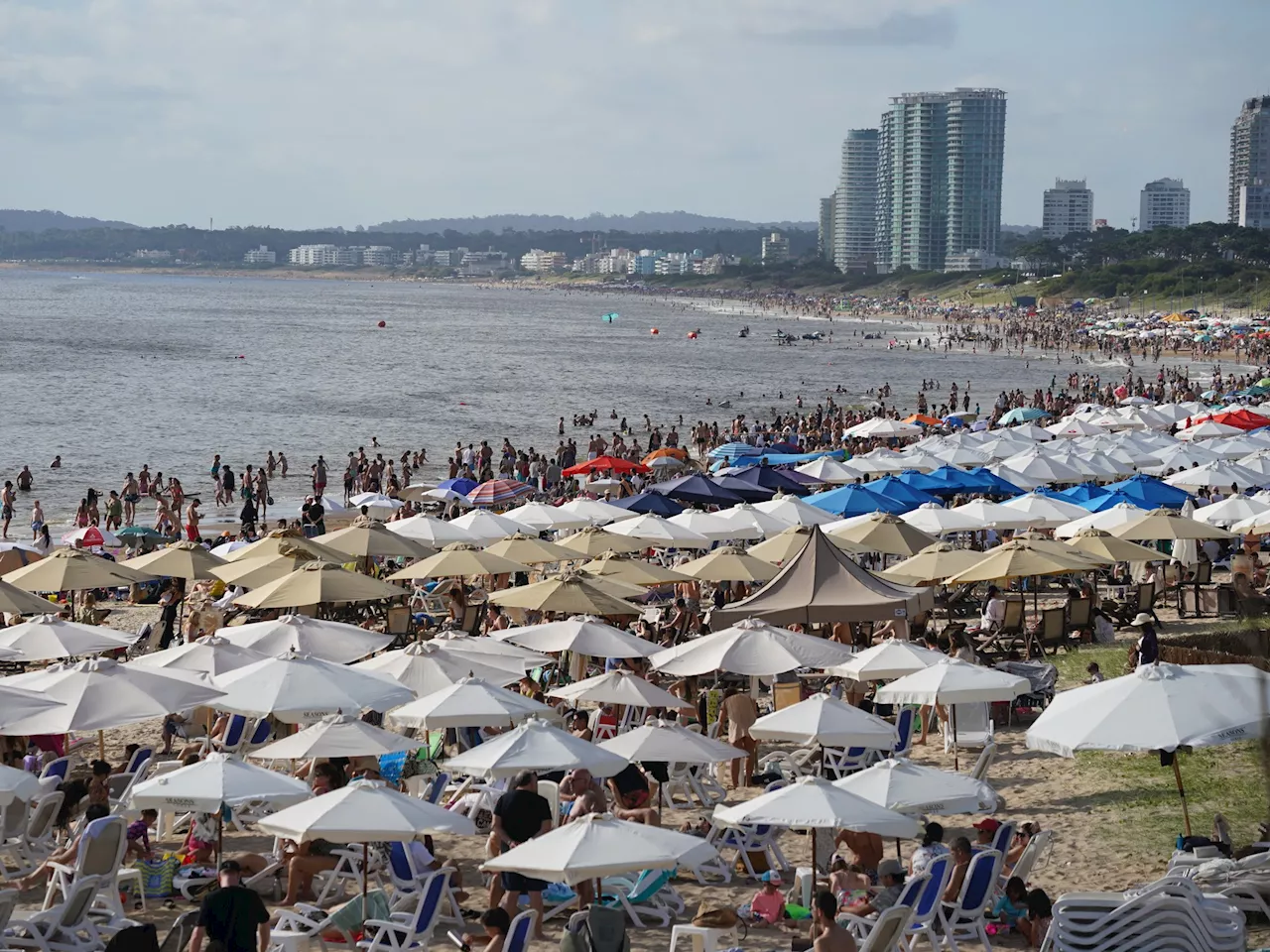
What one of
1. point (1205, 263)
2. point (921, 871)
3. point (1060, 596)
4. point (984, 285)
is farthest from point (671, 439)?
point (984, 285)

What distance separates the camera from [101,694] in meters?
11.0

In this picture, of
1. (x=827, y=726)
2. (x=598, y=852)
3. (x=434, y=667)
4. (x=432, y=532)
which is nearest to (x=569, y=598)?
(x=434, y=667)

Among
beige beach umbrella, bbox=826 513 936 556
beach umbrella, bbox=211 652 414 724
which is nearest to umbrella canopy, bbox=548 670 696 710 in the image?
beach umbrella, bbox=211 652 414 724

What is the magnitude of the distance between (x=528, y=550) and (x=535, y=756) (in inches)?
328

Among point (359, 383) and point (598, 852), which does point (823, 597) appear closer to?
point (598, 852)

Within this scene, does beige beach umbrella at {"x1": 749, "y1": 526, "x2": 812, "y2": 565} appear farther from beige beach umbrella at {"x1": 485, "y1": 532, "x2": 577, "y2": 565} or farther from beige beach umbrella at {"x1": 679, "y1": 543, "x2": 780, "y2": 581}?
beige beach umbrella at {"x1": 485, "y1": 532, "x2": 577, "y2": 565}

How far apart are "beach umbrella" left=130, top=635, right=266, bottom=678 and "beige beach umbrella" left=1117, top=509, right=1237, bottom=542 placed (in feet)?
35.3

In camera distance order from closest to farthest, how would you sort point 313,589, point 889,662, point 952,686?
1. point 952,686
2. point 889,662
3. point 313,589

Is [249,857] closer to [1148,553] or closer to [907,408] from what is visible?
[1148,553]

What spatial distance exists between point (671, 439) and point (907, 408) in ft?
75.2

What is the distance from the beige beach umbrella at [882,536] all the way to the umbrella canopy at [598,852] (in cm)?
971

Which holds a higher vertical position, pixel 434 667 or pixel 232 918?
pixel 434 667

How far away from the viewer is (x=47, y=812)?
403 inches

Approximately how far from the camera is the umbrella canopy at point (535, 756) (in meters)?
9.98
